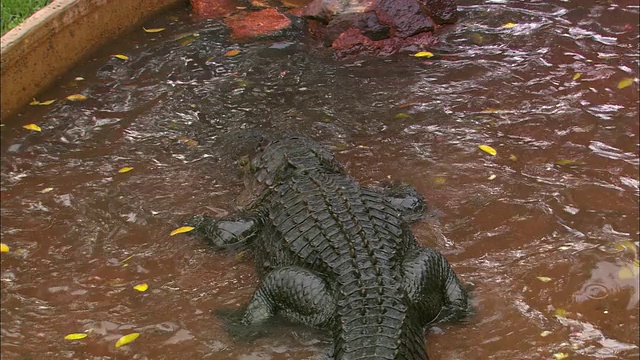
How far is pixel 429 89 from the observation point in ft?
22.8

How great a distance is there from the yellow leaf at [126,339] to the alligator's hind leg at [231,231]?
1.01 m

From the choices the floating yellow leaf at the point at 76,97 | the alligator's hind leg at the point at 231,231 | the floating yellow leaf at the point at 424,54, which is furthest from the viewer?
the floating yellow leaf at the point at 424,54

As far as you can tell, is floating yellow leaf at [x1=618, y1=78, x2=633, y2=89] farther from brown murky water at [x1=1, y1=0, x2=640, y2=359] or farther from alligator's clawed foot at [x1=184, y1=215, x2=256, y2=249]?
alligator's clawed foot at [x1=184, y1=215, x2=256, y2=249]

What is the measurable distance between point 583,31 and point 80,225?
20.3 feet

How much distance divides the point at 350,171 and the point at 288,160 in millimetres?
887

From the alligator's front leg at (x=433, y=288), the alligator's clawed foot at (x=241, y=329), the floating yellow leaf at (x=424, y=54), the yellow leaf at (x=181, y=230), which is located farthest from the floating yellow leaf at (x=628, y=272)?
the floating yellow leaf at (x=424, y=54)

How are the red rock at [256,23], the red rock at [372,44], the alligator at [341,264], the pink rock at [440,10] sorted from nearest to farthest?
the alligator at [341,264] < the red rock at [372,44] < the pink rock at [440,10] < the red rock at [256,23]

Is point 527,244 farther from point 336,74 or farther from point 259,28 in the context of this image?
point 259,28

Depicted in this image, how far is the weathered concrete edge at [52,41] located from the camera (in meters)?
6.60

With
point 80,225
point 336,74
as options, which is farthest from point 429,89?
point 80,225

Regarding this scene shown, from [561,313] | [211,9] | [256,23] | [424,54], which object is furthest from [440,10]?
[561,313]

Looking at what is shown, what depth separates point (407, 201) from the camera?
519cm

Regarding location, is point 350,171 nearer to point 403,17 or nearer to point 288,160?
point 288,160

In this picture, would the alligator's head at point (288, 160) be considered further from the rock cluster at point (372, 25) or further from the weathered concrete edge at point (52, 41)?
the weathered concrete edge at point (52, 41)
